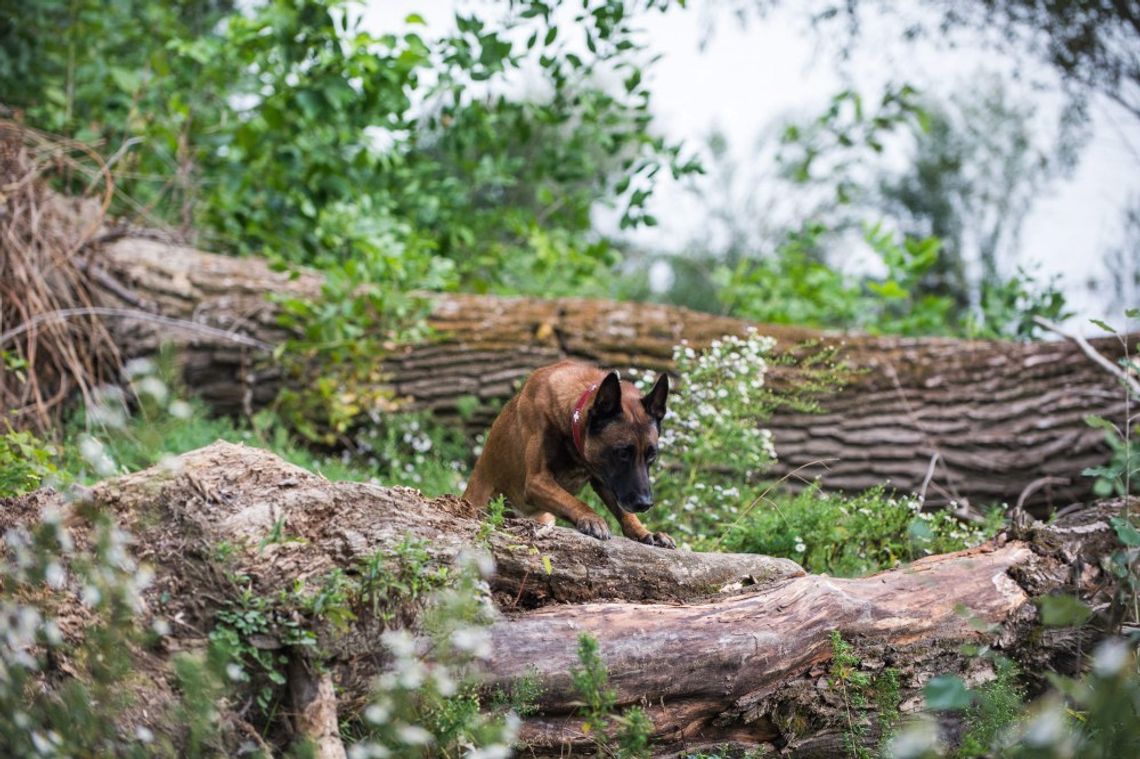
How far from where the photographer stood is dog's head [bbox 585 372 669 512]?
16.1 feet

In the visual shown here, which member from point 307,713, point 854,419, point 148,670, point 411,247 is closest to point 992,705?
point 307,713

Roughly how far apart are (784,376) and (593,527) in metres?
2.69

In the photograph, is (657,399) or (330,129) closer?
(657,399)

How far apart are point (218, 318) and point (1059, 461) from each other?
18.9 feet

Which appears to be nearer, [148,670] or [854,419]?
[148,670]

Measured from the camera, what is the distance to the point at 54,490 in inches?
146

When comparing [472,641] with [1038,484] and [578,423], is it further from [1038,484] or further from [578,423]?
[1038,484]

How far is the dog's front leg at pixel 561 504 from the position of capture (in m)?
4.65

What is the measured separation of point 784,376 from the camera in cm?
690

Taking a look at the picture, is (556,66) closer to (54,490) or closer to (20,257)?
(20,257)

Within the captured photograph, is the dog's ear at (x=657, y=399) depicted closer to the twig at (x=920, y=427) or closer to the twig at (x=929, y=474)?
the twig at (x=929, y=474)

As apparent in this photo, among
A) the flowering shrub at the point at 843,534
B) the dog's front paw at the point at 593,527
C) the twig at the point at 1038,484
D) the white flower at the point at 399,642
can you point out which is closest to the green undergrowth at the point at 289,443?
the dog's front paw at the point at 593,527

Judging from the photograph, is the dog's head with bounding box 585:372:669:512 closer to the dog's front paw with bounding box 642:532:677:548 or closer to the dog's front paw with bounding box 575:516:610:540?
the dog's front paw with bounding box 642:532:677:548

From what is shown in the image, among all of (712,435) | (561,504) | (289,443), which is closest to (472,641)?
(561,504)
